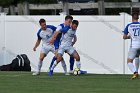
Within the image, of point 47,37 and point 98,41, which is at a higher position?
point 47,37

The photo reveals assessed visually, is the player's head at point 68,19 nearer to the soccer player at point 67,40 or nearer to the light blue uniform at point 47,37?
the soccer player at point 67,40

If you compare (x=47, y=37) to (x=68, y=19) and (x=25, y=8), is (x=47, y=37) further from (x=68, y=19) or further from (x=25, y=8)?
(x=25, y=8)

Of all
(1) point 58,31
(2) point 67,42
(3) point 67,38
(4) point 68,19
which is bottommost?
(2) point 67,42

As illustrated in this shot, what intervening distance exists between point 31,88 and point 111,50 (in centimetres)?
1088

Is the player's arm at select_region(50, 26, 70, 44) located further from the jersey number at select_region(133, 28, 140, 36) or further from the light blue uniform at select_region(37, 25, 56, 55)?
the jersey number at select_region(133, 28, 140, 36)

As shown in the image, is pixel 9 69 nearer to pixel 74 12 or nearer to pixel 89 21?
pixel 89 21

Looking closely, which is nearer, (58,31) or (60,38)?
(58,31)

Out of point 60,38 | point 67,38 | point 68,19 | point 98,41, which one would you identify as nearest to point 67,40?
point 67,38

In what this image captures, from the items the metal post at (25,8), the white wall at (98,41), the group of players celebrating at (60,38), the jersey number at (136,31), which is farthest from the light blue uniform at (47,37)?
the metal post at (25,8)

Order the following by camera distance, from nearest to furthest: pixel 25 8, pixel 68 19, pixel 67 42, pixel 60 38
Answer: pixel 68 19 < pixel 67 42 < pixel 60 38 < pixel 25 8

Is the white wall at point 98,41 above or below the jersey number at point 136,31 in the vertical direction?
below

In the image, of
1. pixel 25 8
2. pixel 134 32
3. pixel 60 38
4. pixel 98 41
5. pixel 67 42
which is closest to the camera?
pixel 134 32

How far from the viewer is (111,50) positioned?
2481cm

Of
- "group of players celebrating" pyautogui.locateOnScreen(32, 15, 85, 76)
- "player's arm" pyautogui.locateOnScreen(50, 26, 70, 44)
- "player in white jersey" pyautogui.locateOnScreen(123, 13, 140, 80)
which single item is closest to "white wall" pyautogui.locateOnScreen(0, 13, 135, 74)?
"group of players celebrating" pyautogui.locateOnScreen(32, 15, 85, 76)
